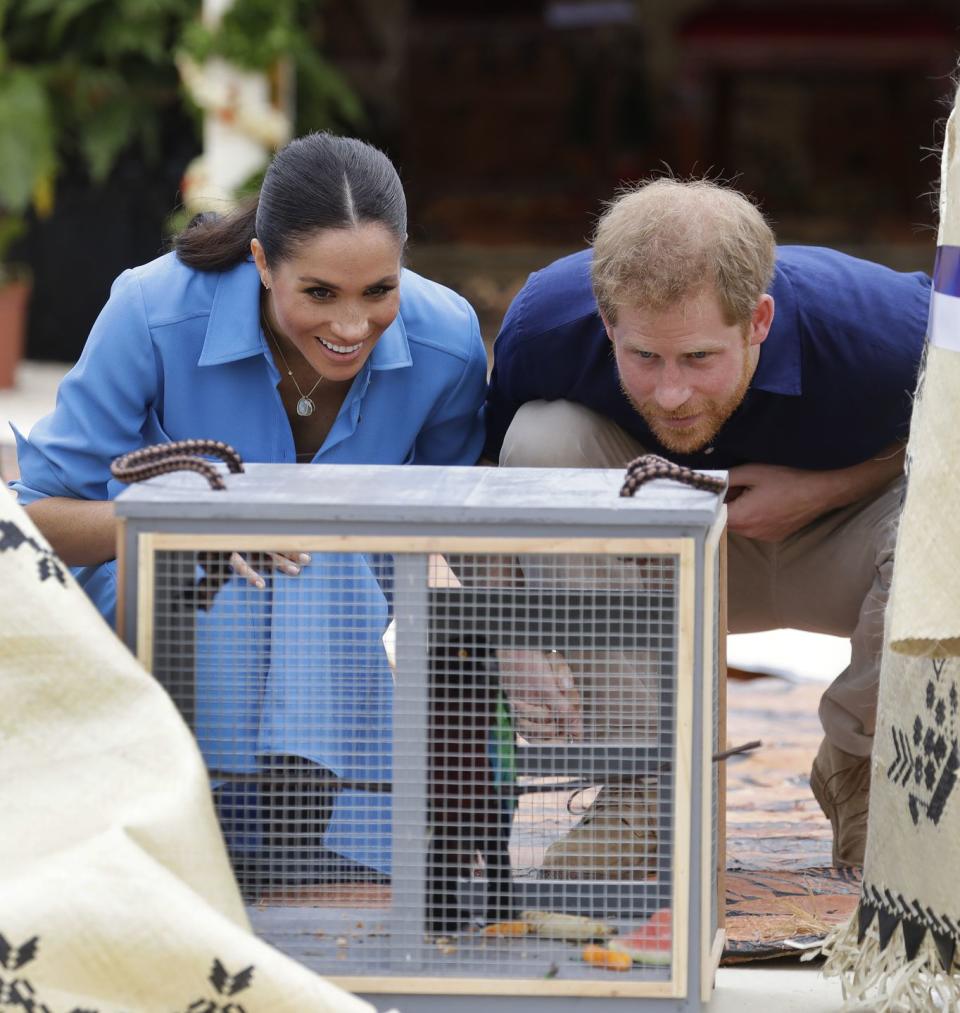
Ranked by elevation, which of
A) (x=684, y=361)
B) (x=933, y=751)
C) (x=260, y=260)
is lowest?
(x=933, y=751)

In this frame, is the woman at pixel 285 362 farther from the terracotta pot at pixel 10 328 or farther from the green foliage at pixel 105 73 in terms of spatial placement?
the terracotta pot at pixel 10 328

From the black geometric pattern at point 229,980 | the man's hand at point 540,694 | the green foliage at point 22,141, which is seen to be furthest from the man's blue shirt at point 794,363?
the green foliage at point 22,141

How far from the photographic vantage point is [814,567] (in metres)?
3.10

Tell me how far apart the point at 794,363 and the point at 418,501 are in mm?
1013

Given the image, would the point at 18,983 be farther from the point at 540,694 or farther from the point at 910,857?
the point at 910,857

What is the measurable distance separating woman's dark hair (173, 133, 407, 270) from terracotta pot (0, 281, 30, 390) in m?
5.36

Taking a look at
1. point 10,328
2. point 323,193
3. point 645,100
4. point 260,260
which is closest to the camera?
point 323,193

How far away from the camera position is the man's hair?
8.23 ft

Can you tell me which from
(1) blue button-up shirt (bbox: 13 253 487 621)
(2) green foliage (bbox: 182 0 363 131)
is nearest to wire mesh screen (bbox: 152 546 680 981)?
(1) blue button-up shirt (bbox: 13 253 487 621)

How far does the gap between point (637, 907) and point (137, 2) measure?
629 cm

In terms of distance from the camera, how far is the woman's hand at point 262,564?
2.18 m

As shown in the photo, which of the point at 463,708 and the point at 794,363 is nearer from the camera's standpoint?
the point at 463,708

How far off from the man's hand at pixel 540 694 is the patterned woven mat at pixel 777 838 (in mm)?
470

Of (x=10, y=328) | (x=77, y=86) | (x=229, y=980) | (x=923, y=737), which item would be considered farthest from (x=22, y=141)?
(x=229, y=980)
